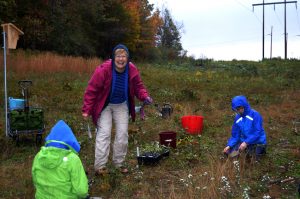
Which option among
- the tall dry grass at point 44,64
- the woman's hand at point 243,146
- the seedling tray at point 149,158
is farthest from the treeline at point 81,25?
the woman's hand at point 243,146

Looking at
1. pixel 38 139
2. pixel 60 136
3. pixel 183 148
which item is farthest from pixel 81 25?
pixel 60 136

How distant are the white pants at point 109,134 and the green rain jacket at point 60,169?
1828 mm

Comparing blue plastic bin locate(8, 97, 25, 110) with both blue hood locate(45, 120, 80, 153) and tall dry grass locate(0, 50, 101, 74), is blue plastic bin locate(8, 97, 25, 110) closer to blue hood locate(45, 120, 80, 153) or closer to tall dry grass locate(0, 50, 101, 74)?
blue hood locate(45, 120, 80, 153)

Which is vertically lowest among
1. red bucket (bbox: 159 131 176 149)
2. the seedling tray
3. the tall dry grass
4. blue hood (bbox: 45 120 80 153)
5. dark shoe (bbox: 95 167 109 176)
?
dark shoe (bbox: 95 167 109 176)

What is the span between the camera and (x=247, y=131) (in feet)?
20.9

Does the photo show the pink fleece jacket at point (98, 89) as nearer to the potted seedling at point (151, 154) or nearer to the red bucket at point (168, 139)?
the potted seedling at point (151, 154)

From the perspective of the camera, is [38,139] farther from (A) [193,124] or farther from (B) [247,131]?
(B) [247,131]

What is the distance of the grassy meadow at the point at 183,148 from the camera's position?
5160 millimetres

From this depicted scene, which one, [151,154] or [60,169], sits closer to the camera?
[60,169]

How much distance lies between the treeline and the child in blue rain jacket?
22.0 metres

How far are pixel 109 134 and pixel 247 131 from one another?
2.14 meters

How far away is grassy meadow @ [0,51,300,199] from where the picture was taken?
516cm

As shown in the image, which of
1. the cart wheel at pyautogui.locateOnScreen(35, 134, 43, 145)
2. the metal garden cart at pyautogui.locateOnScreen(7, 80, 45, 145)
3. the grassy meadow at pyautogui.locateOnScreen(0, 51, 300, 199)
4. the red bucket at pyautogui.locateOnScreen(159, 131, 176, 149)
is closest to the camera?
the grassy meadow at pyautogui.locateOnScreen(0, 51, 300, 199)

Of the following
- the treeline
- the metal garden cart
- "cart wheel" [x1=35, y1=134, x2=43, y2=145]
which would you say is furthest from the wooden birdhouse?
the treeline
